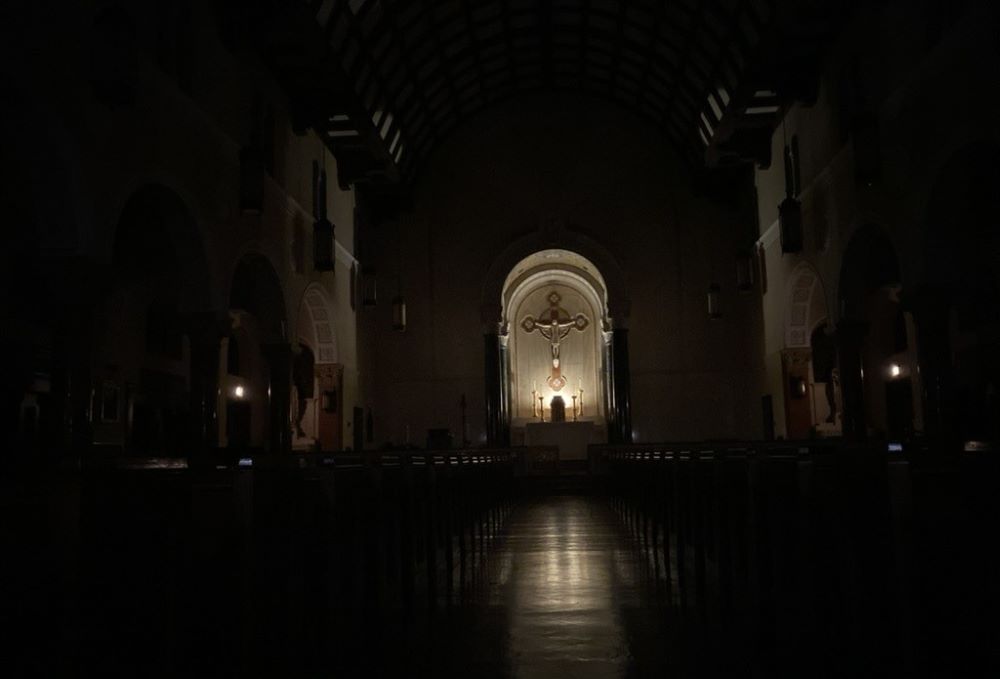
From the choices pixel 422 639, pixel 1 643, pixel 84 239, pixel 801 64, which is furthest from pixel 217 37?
pixel 1 643

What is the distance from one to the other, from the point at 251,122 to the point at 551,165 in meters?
10.8

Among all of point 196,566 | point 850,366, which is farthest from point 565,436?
point 196,566

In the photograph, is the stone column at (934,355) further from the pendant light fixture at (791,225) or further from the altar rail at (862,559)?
the altar rail at (862,559)

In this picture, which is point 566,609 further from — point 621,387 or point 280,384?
point 621,387

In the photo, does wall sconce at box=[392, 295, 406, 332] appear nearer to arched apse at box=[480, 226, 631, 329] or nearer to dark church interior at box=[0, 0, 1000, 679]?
dark church interior at box=[0, 0, 1000, 679]

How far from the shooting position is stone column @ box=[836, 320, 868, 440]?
50.0 feet

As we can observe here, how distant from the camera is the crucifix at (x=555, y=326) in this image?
26.9 metres

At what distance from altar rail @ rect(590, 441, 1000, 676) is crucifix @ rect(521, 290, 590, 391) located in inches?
835

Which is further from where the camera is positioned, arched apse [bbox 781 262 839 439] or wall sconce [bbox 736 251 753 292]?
wall sconce [bbox 736 251 753 292]

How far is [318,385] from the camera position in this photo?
20.3 metres

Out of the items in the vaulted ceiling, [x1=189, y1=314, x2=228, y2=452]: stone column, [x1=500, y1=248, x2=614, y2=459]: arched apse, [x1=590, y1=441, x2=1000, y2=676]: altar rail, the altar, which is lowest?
[x1=590, y1=441, x2=1000, y2=676]: altar rail

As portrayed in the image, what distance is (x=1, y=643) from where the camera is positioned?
2.41 m

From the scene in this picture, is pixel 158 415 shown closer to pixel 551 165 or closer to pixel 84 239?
pixel 84 239

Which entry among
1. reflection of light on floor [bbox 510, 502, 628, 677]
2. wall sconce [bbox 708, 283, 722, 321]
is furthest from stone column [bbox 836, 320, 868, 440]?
reflection of light on floor [bbox 510, 502, 628, 677]
